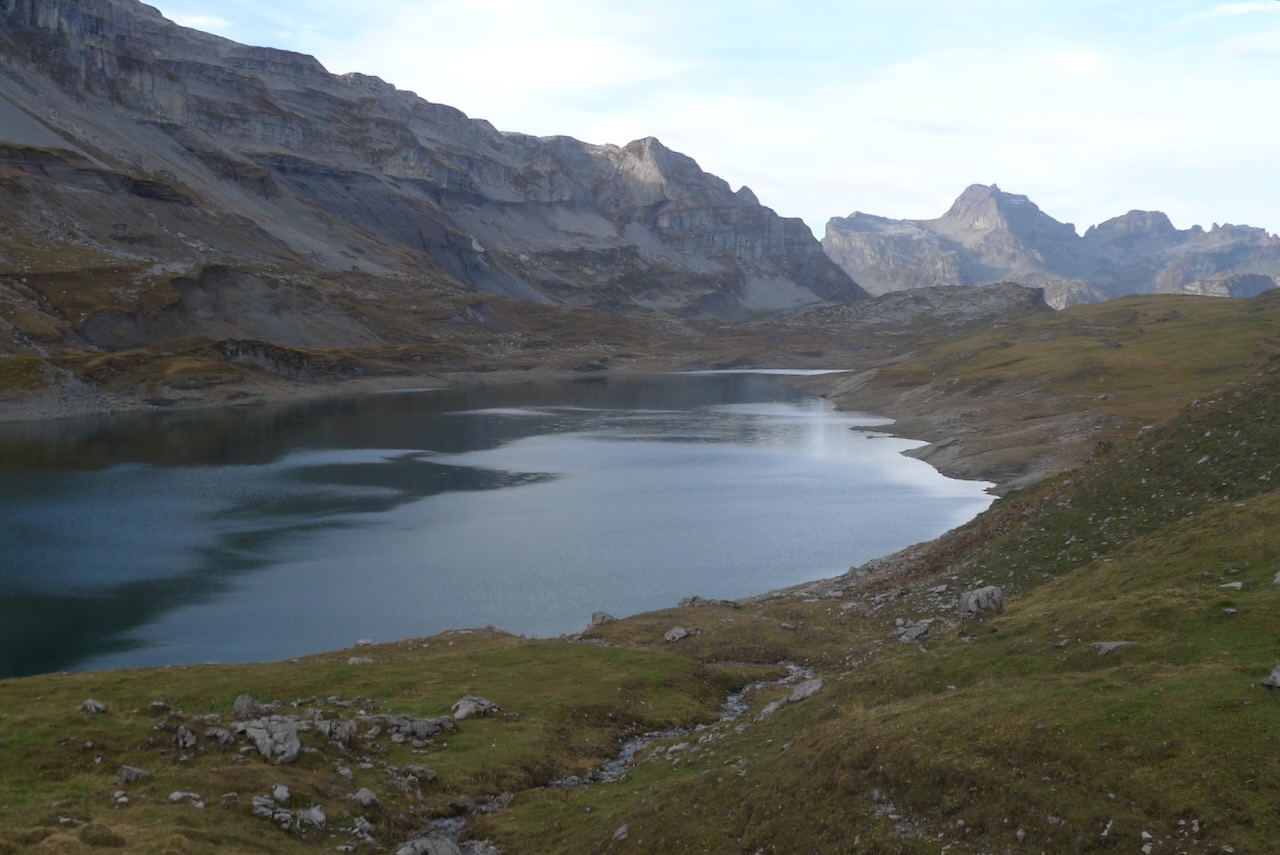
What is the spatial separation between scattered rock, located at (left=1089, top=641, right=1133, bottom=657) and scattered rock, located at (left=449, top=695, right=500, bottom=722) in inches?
780

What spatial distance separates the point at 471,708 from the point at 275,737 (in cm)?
826

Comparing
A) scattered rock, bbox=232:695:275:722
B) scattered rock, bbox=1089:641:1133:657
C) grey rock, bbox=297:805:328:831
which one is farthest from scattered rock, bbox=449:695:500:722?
scattered rock, bbox=1089:641:1133:657

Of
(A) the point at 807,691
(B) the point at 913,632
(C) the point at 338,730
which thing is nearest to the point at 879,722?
(A) the point at 807,691

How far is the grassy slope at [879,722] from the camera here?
19.3 metres

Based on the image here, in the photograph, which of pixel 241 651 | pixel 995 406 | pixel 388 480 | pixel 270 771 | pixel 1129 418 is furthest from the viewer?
pixel 995 406

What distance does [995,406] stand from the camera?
143625 millimetres

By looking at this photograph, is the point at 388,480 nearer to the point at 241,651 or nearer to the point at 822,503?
the point at 822,503

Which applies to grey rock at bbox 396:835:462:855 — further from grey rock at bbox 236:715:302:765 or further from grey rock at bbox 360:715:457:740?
grey rock at bbox 360:715:457:740

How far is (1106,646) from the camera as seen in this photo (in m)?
25.6

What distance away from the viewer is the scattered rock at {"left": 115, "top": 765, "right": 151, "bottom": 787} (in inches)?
990

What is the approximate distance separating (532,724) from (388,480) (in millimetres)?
84254

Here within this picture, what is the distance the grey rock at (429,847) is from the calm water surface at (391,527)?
3435 cm

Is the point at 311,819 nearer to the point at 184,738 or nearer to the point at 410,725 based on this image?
the point at 184,738

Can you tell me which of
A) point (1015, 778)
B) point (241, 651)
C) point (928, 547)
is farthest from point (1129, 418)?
point (1015, 778)
